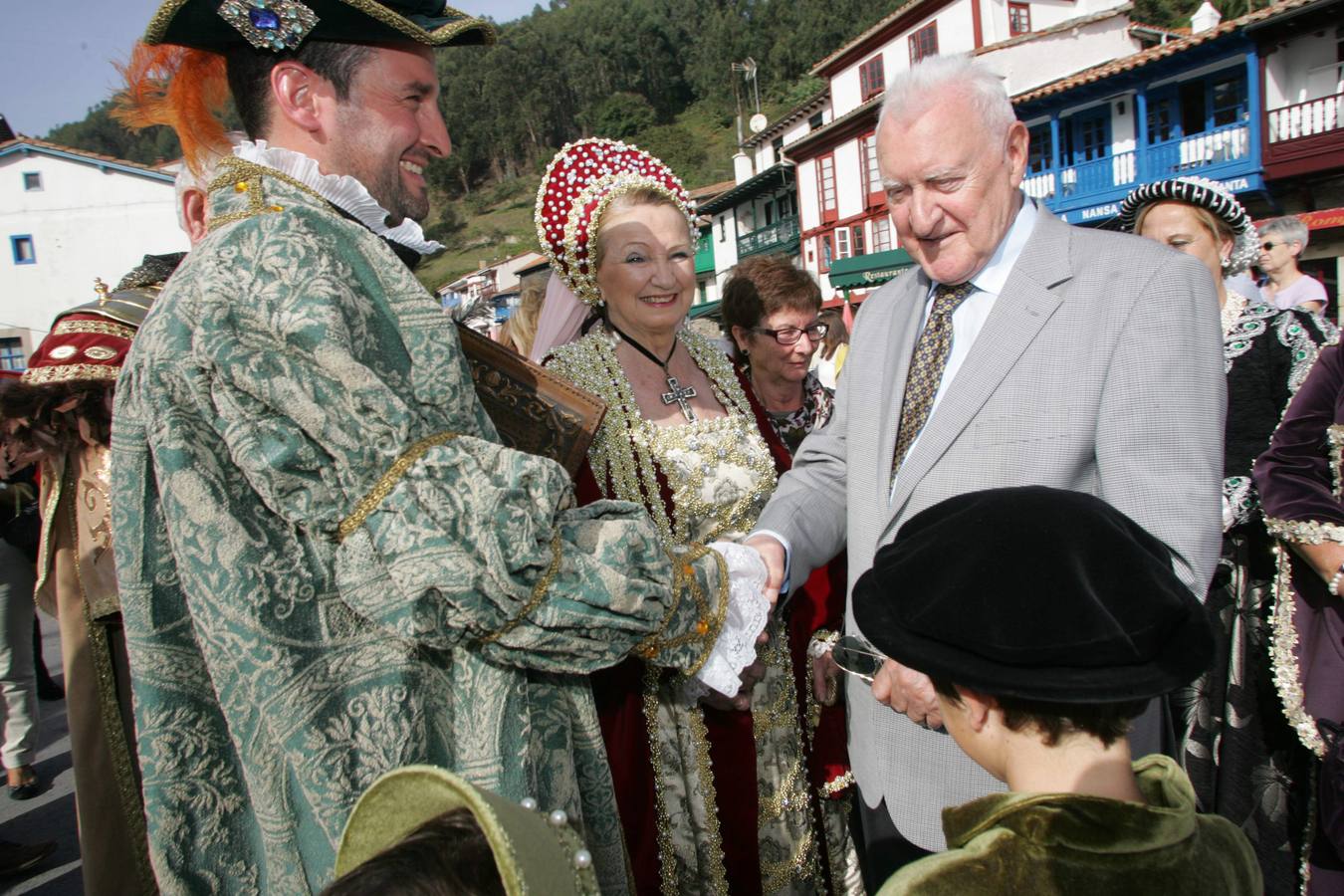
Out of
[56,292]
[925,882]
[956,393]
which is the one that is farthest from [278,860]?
[56,292]

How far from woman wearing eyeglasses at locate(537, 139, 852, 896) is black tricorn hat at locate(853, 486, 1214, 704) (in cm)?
101

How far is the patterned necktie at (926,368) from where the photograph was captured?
2020 mm

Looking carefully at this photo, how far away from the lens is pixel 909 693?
5.67 feet

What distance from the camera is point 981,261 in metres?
2.00

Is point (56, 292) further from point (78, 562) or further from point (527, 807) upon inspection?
point (527, 807)

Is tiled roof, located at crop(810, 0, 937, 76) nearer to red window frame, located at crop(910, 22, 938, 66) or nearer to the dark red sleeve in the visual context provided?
red window frame, located at crop(910, 22, 938, 66)

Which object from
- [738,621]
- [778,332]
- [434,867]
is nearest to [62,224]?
[778,332]

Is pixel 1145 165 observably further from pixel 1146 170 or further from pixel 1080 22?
pixel 1080 22

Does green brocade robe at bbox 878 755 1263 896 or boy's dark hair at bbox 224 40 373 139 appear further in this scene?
boy's dark hair at bbox 224 40 373 139

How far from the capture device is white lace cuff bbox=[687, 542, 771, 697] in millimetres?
1787

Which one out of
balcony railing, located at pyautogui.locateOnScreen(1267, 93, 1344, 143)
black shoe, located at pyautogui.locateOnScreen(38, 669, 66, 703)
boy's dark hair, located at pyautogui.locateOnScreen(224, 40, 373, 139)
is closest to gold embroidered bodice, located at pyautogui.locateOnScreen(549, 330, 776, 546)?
boy's dark hair, located at pyautogui.locateOnScreen(224, 40, 373, 139)

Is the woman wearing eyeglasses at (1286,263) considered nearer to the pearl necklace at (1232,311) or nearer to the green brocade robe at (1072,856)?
the pearl necklace at (1232,311)

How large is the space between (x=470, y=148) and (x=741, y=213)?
151ft

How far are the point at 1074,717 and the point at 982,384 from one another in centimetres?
83
